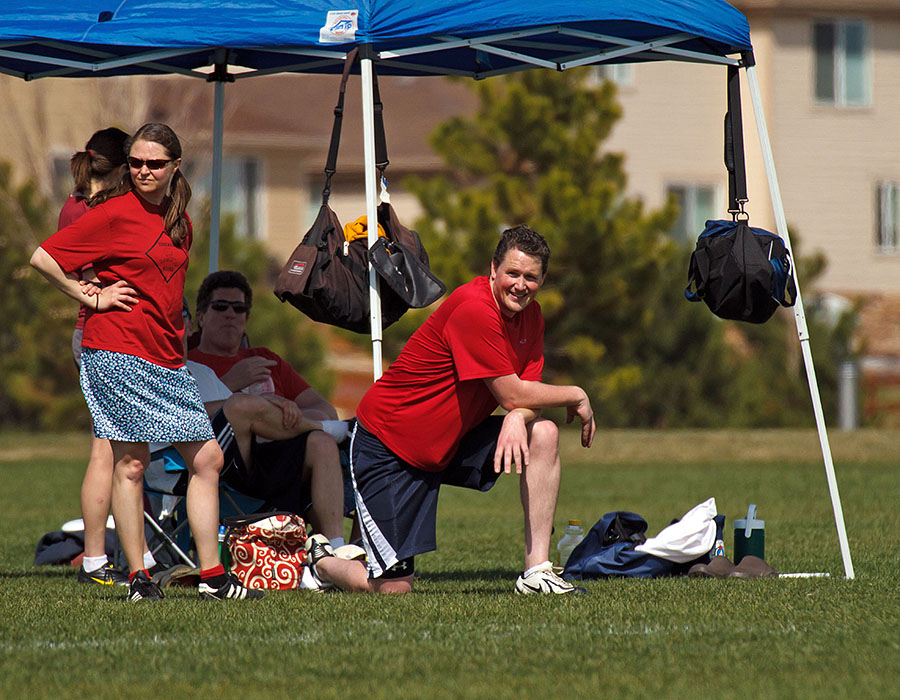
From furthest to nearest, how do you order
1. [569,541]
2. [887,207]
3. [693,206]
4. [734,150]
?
[887,207], [693,206], [569,541], [734,150]

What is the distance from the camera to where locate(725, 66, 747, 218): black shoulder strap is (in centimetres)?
689

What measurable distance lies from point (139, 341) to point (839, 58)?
79.6ft

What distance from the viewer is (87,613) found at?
5.76 m

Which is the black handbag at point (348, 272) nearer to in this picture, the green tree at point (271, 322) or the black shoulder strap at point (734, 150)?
the black shoulder strap at point (734, 150)

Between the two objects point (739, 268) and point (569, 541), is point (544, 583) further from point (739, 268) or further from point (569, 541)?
point (739, 268)

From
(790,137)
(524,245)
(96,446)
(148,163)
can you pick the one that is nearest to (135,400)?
(96,446)

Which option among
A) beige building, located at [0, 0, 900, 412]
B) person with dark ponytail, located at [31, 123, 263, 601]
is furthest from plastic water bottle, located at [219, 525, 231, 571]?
beige building, located at [0, 0, 900, 412]

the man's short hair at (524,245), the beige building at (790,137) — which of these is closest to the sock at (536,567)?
the man's short hair at (524,245)

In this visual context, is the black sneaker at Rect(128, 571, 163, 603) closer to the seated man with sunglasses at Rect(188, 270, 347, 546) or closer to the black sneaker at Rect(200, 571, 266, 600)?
the black sneaker at Rect(200, 571, 266, 600)

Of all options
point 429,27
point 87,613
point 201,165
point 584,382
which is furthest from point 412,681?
point 201,165

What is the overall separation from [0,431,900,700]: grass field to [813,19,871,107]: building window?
68.3ft

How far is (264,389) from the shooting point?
289 inches

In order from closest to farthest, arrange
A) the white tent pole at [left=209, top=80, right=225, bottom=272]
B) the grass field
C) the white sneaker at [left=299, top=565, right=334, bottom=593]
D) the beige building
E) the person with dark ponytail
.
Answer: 1. the grass field
2. the person with dark ponytail
3. the white sneaker at [left=299, top=565, right=334, bottom=593]
4. the white tent pole at [left=209, top=80, right=225, bottom=272]
5. the beige building

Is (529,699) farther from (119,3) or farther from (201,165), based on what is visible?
(201,165)
